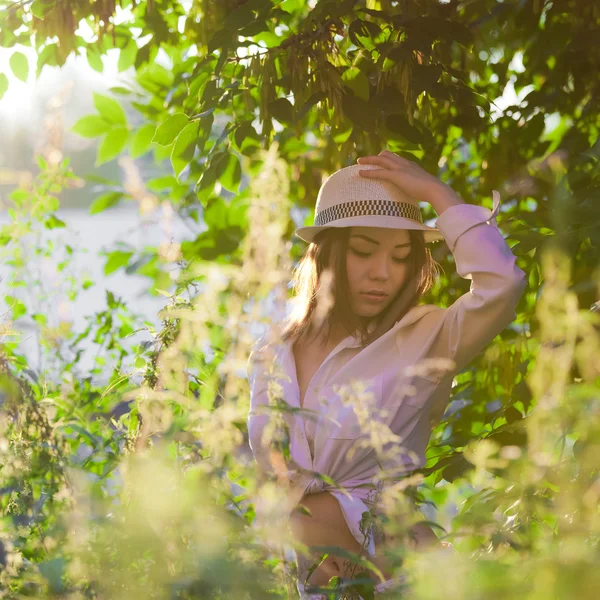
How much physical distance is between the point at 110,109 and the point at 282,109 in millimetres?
1171

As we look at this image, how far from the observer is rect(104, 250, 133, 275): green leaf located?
3.37 metres

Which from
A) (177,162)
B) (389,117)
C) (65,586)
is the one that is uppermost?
(389,117)

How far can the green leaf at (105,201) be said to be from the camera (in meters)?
3.36

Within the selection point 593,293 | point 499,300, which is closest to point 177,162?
point 499,300

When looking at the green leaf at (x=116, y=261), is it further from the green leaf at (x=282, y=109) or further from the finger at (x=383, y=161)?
the finger at (x=383, y=161)

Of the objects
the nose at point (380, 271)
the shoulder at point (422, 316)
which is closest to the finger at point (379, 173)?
the nose at point (380, 271)

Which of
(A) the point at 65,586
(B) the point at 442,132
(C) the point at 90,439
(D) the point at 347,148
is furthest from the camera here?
(B) the point at 442,132

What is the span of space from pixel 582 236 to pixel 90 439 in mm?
1315

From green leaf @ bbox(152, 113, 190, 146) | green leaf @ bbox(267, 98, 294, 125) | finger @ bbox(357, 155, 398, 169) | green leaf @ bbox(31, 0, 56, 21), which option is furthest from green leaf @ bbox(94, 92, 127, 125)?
finger @ bbox(357, 155, 398, 169)

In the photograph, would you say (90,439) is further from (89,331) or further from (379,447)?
(89,331)

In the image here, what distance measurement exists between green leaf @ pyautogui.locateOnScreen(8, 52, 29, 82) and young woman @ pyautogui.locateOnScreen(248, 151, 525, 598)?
110 centimetres

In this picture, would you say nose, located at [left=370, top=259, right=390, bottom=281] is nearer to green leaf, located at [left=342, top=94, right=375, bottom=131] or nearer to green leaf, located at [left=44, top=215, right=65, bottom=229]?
green leaf, located at [left=342, top=94, right=375, bottom=131]

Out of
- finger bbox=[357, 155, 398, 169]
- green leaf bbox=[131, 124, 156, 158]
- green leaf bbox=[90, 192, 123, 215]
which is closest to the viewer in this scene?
finger bbox=[357, 155, 398, 169]

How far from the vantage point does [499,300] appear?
1900mm
